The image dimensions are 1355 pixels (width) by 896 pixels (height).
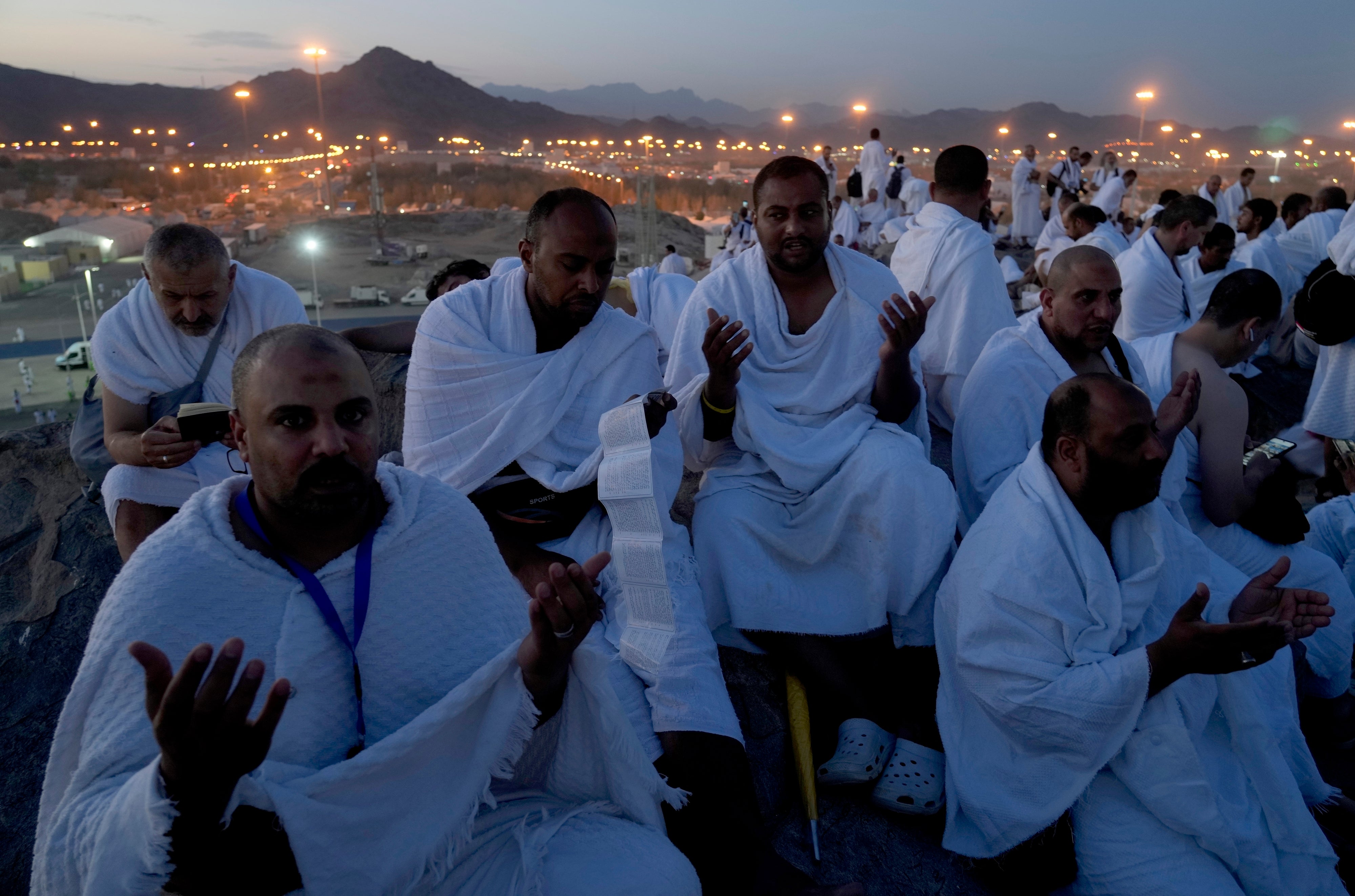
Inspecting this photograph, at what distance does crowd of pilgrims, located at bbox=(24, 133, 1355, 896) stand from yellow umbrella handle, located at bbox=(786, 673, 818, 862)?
0.08 metres

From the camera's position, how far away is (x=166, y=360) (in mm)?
3811

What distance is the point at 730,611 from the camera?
142 inches

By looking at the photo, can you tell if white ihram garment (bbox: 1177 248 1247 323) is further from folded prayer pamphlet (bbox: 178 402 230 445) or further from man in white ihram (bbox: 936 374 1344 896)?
folded prayer pamphlet (bbox: 178 402 230 445)

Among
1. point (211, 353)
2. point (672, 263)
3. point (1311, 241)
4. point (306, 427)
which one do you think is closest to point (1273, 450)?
point (306, 427)

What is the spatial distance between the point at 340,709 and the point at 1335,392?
6743 millimetres

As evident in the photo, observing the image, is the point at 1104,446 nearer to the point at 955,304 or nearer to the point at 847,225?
the point at 955,304

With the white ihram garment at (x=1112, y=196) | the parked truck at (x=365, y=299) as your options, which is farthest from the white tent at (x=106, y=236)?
the white ihram garment at (x=1112, y=196)

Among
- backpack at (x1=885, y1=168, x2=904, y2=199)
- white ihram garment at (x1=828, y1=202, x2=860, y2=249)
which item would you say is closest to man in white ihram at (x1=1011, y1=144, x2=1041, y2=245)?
backpack at (x1=885, y1=168, x2=904, y2=199)

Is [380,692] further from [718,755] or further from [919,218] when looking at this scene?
[919,218]

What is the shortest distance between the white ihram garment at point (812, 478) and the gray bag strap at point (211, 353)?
78.3 inches

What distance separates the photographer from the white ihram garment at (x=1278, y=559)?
3.87 m

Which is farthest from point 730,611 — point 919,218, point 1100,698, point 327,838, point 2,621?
point 919,218

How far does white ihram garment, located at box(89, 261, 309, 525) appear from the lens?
3.66 meters

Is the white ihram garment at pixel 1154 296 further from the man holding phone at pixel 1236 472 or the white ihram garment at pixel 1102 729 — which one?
the white ihram garment at pixel 1102 729
